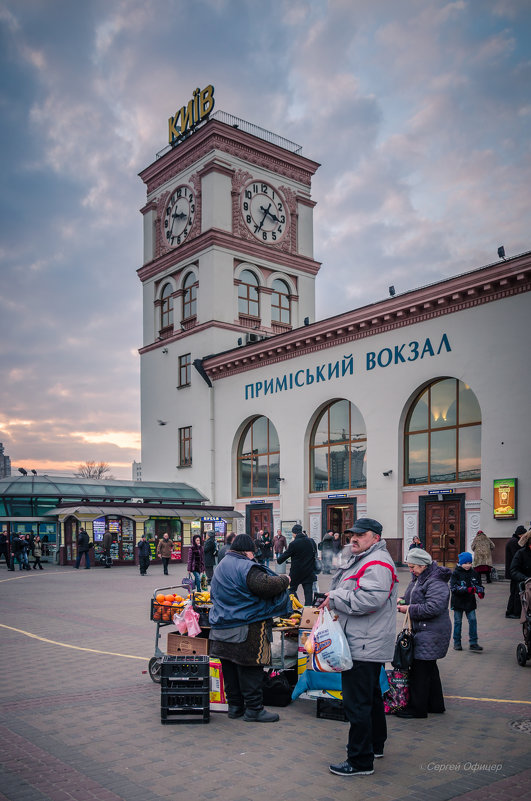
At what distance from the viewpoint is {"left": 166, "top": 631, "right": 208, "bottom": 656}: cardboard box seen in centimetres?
804

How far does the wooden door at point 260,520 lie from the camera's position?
117ft

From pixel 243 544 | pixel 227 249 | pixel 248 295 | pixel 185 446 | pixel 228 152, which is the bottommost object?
pixel 243 544

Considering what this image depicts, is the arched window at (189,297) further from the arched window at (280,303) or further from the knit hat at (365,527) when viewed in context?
the knit hat at (365,527)

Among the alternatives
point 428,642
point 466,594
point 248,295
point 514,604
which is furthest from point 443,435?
point 428,642

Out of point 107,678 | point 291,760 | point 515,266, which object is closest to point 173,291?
point 515,266

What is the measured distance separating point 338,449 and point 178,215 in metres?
20.8

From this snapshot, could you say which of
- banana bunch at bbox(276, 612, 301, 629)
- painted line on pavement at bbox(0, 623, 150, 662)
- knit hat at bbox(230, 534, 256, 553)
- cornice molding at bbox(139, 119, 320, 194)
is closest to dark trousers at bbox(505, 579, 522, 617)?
banana bunch at bbox(276, 612, 301, 629)

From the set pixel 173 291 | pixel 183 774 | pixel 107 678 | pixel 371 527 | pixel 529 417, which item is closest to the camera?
pixel 183 774

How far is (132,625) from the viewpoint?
43.1 ft

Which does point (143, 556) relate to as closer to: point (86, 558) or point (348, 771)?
point (86, 558)

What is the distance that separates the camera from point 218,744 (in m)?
6.38

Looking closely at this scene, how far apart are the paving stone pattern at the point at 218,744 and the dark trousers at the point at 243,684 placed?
0.74 ft

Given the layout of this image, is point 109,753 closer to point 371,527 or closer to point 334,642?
point 334,642

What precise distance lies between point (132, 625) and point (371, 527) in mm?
8554
